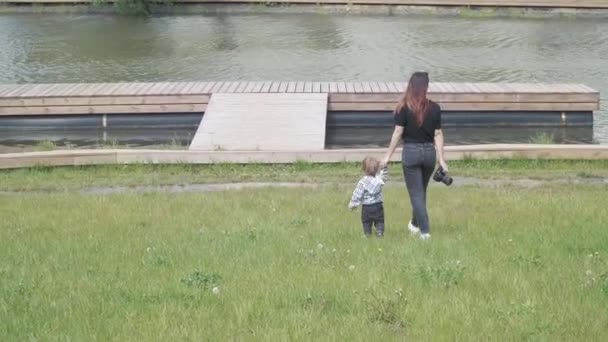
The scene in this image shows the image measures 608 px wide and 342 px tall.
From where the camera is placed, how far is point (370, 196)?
8.06 m

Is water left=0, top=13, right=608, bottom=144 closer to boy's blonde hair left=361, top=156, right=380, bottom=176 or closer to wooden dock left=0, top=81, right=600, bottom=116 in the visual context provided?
wooden dock left=0, top=81, right=600, bottom=116

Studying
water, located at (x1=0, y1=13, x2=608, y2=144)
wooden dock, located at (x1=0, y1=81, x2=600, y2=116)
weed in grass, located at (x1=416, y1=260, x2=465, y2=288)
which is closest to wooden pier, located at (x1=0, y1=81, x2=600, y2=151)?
wooden dock, located at (x1=0, y1=81, x2=600, y2=116)

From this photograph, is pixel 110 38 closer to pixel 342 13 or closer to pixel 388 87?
pixel 342 13

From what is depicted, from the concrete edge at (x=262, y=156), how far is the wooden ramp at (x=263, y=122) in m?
1.04

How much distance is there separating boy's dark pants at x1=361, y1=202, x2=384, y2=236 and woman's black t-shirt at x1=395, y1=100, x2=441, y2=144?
692mm

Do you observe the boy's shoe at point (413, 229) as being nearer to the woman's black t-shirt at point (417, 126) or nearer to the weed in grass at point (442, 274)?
the woman's black t-shirt at point (417, 126)

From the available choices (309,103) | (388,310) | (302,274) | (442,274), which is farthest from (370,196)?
(309,103)

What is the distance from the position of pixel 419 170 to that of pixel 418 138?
0.31m

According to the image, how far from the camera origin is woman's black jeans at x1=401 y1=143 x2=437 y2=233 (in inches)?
317

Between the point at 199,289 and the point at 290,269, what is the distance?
86 cm

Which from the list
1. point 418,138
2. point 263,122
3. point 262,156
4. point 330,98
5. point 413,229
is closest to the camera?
point 418,138

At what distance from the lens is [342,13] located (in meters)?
39.4

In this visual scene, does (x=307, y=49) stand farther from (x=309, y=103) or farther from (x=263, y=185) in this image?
(x=263, y=185)

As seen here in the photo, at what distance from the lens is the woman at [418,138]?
7.95 m
